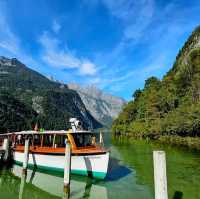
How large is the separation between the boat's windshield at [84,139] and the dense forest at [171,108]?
32.2 meters

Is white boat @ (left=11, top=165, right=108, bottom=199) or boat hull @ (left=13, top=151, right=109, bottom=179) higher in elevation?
boat hull @ (left=13, top=151, right=109, bottom=179)

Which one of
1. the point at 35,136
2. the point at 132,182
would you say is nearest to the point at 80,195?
the point at 132,182

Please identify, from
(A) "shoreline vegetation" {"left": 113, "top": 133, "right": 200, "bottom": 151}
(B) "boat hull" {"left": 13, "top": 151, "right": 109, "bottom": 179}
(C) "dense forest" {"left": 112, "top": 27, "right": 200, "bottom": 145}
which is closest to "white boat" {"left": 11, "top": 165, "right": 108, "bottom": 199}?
(B) "boat hull" {"left": 13, "top": 151, "right": 109, "bottom": 179}

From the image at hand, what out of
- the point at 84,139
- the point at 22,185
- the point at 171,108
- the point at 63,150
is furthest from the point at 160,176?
the point at 171,108

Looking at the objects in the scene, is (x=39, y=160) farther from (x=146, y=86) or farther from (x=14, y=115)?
(x=14, y=115)

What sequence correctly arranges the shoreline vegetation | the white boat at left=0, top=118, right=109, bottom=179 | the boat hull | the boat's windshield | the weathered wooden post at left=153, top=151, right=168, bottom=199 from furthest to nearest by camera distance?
the shoreline vegetation
the boat's windshield
the white boat at left=0, top=118, right=109, bottom=179
the boat hull
the weathered wooden post at left=153, top=151, right=168, bottom=199

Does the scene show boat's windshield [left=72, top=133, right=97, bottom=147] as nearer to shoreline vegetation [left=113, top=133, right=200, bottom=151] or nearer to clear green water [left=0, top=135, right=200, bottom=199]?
clear green water [left=0, top=135, right=200, bottom=199]

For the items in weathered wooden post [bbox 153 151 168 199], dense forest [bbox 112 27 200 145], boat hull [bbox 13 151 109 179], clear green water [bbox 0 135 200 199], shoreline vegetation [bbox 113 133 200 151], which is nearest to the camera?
weathered wooden post [bbox 153 151 168 199]

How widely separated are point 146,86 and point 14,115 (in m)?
85.7

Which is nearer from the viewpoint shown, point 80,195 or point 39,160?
point 80,195

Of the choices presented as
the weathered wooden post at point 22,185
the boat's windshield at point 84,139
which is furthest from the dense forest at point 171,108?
the weathered wooden post at point 22,185

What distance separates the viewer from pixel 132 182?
22.5 meters

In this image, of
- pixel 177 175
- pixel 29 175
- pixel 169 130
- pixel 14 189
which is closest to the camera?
pixel 14 189

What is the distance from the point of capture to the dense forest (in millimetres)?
58188
